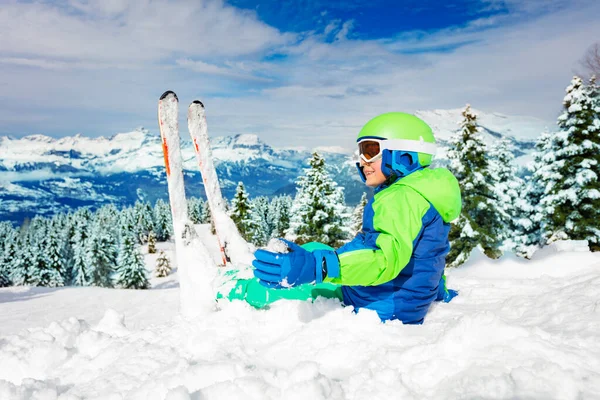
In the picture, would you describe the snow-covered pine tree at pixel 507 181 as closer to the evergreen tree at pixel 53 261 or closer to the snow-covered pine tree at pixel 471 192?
the snow-covered pine tree at pixel 471 192

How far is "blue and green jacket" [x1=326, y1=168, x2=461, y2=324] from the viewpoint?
2.51 metres

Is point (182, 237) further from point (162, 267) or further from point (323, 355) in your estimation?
point (162, 267)

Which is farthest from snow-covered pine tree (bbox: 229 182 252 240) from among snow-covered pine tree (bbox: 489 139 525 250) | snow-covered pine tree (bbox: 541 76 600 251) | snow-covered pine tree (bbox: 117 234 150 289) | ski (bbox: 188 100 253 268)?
ski (bbox: 188 100 253 268)

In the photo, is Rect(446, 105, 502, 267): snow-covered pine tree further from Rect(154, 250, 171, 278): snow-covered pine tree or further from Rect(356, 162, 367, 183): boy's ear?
Rect(154, 250, 171, 278): snow-covered pine tree

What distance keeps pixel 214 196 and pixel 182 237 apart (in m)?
1.25

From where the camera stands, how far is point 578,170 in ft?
58.7

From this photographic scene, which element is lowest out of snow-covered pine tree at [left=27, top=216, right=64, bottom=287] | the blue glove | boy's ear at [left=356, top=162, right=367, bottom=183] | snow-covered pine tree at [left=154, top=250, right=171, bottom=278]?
snow-covered pine tree at [left=154, top=250, right=171, bottom=278]

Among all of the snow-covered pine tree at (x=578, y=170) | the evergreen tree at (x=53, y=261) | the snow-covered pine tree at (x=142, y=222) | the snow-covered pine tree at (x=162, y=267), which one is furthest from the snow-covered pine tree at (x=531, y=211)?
the snow-covered pine tree at (x=142, y=222)

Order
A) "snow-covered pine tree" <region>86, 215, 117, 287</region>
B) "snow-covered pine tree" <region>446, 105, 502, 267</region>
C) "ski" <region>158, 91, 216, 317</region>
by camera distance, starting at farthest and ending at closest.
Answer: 1. "snow-covered pine tree" <region>86, 215, 117, 287</region>
2. "snow-covered pine tree" <region>446, 105, 502, 267</region>
3. "ski" <region>158, 91, 216, 317</region>

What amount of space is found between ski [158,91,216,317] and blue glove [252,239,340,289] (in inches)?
72.7

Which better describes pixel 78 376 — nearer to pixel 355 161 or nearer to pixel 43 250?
pixel 355 161

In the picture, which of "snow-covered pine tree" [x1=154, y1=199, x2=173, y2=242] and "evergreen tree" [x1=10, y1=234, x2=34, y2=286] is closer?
"evergreen tree" [x1=10, y1=234, x2=34, y2=286]

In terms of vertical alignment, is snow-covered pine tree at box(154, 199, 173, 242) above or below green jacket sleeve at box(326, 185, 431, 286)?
below

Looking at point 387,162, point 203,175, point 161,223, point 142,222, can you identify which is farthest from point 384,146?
point 161,223
